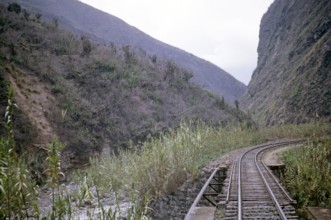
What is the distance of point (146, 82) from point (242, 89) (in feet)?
296

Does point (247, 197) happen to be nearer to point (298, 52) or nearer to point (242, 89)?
point (298, 52)

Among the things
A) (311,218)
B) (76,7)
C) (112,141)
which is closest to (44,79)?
(112,141)

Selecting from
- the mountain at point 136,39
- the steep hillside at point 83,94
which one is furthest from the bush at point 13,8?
the mountain at point 136,39

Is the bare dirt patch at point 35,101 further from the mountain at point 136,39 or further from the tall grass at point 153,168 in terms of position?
the mountain at point 136,39

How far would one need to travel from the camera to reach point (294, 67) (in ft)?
192

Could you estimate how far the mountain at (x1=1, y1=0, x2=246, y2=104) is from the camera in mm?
90062

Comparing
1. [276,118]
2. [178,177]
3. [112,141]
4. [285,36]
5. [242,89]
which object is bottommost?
[112,141]

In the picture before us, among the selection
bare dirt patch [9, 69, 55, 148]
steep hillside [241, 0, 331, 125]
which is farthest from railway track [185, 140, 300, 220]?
steep hillside [241, 0, 331, 125]

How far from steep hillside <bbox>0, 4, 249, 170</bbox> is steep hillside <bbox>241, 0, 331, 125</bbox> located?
1279 centimetres

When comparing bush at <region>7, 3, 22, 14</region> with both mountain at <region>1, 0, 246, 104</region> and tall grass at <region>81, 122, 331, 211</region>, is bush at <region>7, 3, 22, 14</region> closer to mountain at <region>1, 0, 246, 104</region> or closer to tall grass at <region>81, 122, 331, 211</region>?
tall grass at <region>81, 122, 331, 211</region>

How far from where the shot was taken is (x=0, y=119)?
15.6 metres

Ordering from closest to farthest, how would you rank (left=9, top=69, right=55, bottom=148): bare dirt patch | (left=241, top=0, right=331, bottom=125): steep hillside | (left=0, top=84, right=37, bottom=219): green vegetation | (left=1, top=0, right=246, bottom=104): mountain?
(left=0, top=84, right=37, bottom=219): green vegetation < (left=9, top=69, right=55, bottom=148): bare dirt patch < (left=241, top=0, right=331, bottom=125): steep hillside < (left=1, top=0, right=246, bottom=104): mountain

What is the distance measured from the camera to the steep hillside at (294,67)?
144 feet

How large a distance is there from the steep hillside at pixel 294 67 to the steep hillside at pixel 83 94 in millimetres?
12793
